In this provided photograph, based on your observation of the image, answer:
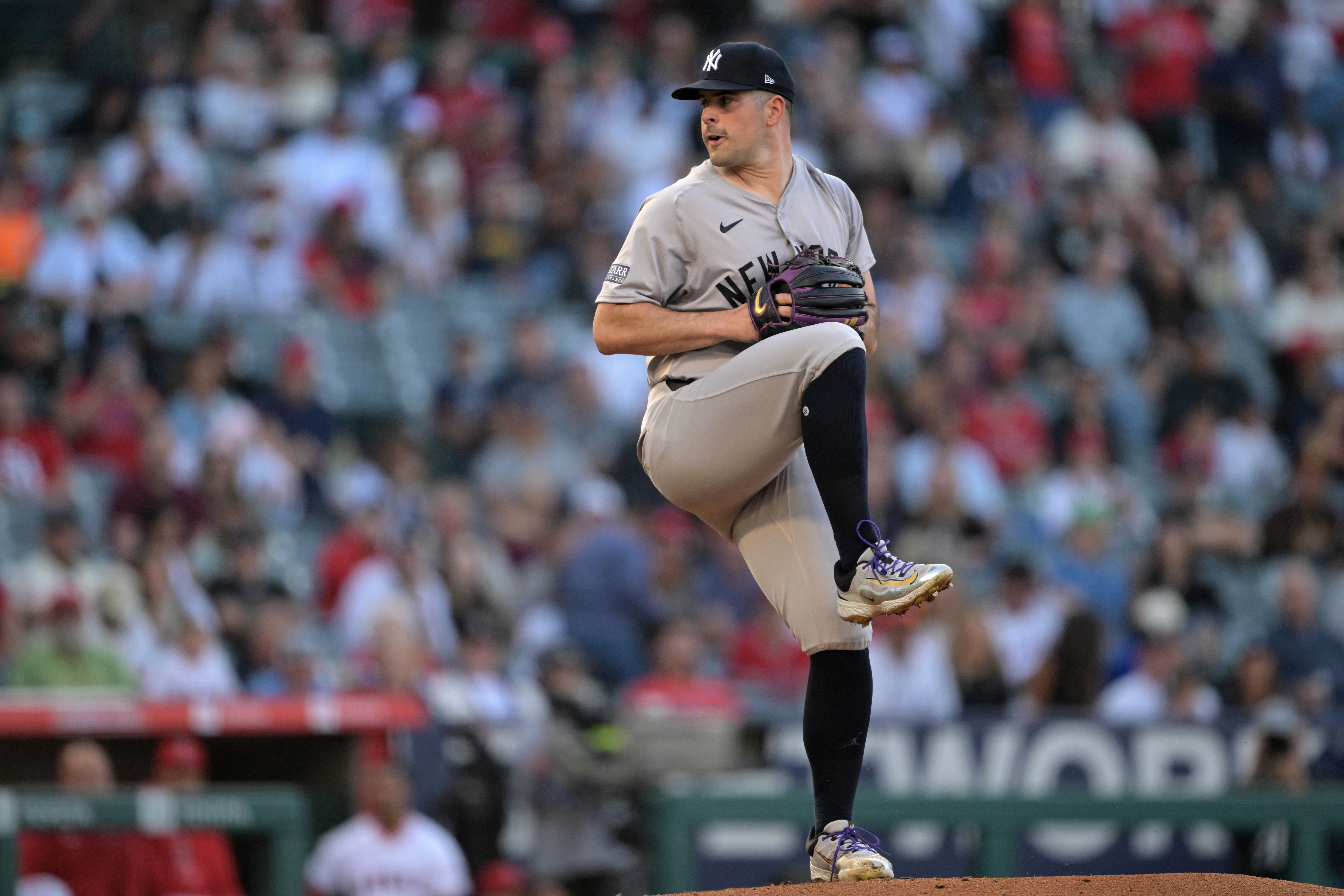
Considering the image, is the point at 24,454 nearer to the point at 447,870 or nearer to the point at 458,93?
the point at 447,870

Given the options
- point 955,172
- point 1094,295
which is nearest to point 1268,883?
point 1094,295

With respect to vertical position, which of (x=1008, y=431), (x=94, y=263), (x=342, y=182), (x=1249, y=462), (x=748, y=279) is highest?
(x=342, y=182)

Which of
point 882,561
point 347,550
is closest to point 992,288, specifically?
point 347,550

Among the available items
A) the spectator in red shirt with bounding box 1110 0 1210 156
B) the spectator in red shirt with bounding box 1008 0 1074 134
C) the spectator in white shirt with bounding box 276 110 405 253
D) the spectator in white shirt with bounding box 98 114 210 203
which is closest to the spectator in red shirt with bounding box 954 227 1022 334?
the spectator in red shirt with bounding box 1008 0 1074 134

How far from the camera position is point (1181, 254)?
44.1ft

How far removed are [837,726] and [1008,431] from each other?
721 cm

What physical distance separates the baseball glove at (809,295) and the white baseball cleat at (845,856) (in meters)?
1.26

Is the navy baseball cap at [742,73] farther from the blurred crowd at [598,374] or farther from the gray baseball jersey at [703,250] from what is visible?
the blurred crowd at [598,374]

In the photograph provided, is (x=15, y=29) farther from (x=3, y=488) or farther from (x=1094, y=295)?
(x=1094, y=295)

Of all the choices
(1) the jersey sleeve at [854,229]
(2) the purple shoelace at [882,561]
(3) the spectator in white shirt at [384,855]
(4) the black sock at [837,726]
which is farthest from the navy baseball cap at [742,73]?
(3) the spectator in white shirt at [384,855]

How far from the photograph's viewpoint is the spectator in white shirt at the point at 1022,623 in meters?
9.58

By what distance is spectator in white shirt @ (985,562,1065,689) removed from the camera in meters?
9.58

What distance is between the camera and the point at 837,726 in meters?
4.43

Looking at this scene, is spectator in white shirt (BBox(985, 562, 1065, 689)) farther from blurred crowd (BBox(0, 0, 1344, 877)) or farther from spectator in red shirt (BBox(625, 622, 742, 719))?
spectator in red shirt (BBox(625, 622, 742, 719))
